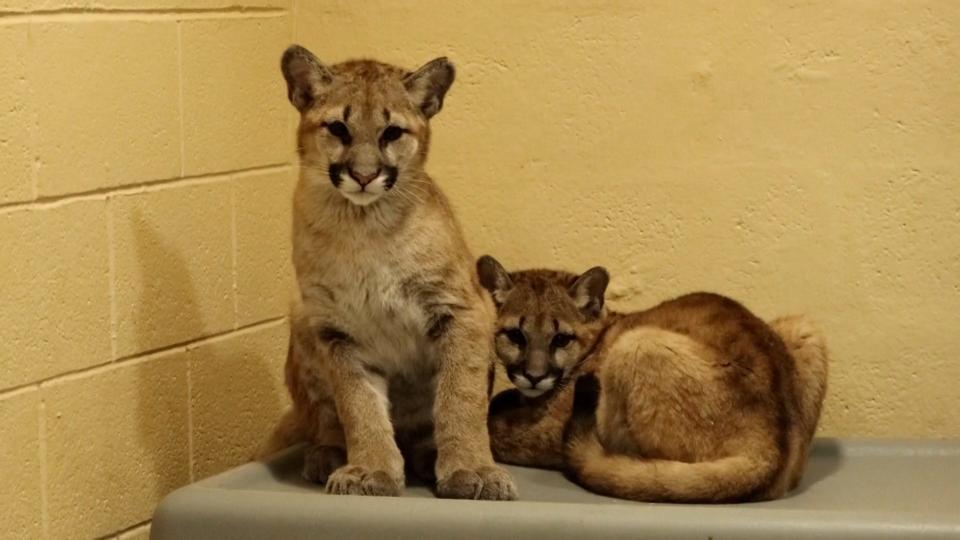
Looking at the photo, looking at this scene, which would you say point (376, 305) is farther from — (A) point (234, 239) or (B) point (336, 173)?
(A) point (234, 239)

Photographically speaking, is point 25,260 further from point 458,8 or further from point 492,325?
point 458,8

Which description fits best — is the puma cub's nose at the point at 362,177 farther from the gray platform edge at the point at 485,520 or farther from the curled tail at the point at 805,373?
the curled tail at the point at 805,373

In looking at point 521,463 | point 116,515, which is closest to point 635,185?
point 521,463

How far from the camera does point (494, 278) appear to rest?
11.4 feet

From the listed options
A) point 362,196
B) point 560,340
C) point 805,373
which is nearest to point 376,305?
point 362,196

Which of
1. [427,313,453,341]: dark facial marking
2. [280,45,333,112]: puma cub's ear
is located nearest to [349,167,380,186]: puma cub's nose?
[280,45,333,112]: puma cub's ear

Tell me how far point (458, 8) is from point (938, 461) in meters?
1.70

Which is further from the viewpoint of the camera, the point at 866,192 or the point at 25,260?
the point at 866,192

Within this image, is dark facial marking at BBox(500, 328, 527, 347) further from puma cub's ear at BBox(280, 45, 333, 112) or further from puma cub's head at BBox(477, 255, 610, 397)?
puma cub's ear at BBox(280, 45, 333, 112)

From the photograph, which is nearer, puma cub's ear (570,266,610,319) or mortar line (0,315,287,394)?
mortar line (0,315,287,394)

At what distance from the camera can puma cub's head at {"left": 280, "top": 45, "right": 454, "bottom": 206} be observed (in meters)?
3.03

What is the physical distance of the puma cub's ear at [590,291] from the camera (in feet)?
11.3

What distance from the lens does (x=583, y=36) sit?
3.78 metres

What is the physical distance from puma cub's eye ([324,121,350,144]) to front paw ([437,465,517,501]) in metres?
0.75
